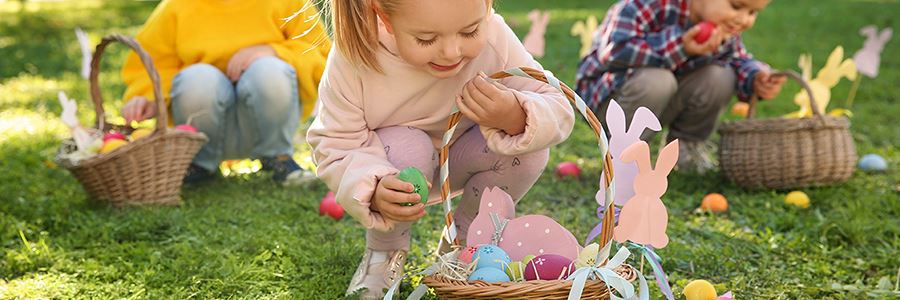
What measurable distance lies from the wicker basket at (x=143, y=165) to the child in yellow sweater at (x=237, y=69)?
249mm

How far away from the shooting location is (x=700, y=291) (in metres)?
2.06

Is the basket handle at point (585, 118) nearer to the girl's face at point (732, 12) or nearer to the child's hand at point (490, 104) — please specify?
the child's hand at point (490, 104)

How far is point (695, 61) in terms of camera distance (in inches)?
134

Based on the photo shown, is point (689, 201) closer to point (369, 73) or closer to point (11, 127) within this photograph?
point (369, 73)

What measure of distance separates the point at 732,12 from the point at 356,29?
1510mm

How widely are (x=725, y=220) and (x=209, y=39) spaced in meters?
1.79

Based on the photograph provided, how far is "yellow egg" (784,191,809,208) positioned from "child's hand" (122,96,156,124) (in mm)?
2055

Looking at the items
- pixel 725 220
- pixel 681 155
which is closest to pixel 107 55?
pixel 681 155

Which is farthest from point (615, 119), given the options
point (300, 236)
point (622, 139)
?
point (300, 236)

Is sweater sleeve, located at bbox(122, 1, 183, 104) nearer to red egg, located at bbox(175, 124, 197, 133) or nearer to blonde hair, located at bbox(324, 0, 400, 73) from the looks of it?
red egg, located at bbox(175, 124, 197, 133)

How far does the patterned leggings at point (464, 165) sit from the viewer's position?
2115mm

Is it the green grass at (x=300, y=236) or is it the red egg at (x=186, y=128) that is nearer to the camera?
the green grass at (x=300, y=236)

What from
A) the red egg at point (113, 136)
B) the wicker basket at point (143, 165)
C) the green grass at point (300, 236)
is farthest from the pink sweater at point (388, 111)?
the red egg at point (113, 136)

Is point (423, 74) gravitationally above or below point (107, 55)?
above
